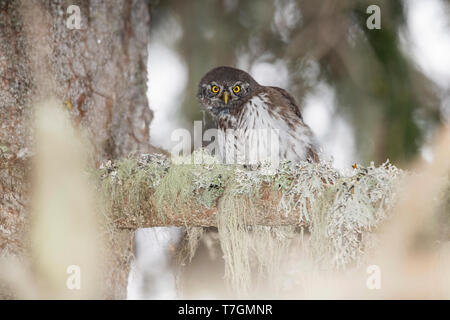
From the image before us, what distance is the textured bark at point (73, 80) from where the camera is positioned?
8.46 ft

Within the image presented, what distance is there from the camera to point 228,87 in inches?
133

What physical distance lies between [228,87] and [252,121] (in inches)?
13.2

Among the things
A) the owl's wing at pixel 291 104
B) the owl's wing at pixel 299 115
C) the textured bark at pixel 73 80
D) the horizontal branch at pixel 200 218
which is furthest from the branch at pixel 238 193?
the owl's wing at pixel 291 104

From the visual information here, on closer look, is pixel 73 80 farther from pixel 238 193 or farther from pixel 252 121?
pixel 238 193

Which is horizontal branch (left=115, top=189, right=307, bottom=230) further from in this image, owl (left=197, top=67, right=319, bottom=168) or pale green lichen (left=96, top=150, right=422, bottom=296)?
owl (left=197, top=67, right=319, bottom=168)

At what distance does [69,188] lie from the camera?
103 inches

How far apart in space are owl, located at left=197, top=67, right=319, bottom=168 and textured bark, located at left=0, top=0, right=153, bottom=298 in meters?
0.45

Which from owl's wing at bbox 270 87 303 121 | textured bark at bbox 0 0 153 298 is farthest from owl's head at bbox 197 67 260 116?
textured bark at bbox 0 0 153 298

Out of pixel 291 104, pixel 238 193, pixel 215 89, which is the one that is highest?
pixel 215 89

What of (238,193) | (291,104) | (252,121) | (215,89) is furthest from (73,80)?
(291,104)

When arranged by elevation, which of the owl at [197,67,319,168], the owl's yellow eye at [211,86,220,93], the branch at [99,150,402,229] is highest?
the owl's yellow eye at [211,86,220,93]

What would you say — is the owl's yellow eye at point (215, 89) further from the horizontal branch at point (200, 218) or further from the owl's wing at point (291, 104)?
the horizontal branch at point (200, 218)

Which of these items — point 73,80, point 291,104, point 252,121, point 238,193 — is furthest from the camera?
point 291,104

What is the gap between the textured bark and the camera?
258cm
